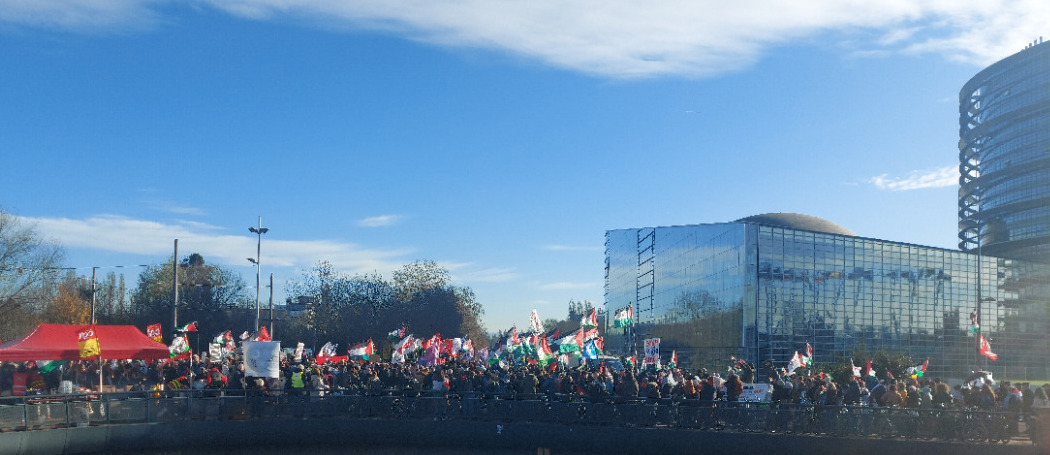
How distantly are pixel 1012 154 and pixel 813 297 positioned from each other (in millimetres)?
81022

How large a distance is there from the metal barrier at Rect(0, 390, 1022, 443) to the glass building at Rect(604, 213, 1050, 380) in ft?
111

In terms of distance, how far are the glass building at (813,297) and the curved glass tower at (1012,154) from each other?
48746 mm

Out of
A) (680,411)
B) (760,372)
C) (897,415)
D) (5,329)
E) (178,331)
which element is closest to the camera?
(897,415)

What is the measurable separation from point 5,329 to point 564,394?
50821mm

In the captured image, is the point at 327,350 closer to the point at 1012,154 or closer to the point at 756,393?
the point at 756,393

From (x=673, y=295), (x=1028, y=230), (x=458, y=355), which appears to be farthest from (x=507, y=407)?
(x=1028, y=230)

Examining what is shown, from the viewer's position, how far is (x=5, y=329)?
5956 cm

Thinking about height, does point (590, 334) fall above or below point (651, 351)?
above

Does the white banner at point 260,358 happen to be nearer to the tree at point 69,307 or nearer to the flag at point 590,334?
the flag at point 590,334

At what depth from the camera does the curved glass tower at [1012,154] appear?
116250mm

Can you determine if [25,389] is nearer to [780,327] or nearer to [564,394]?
[564,394]

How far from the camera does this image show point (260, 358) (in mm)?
25609

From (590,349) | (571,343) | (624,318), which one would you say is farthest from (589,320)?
(624,318)

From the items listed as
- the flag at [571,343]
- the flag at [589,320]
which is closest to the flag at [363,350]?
the flag at [589,320]
